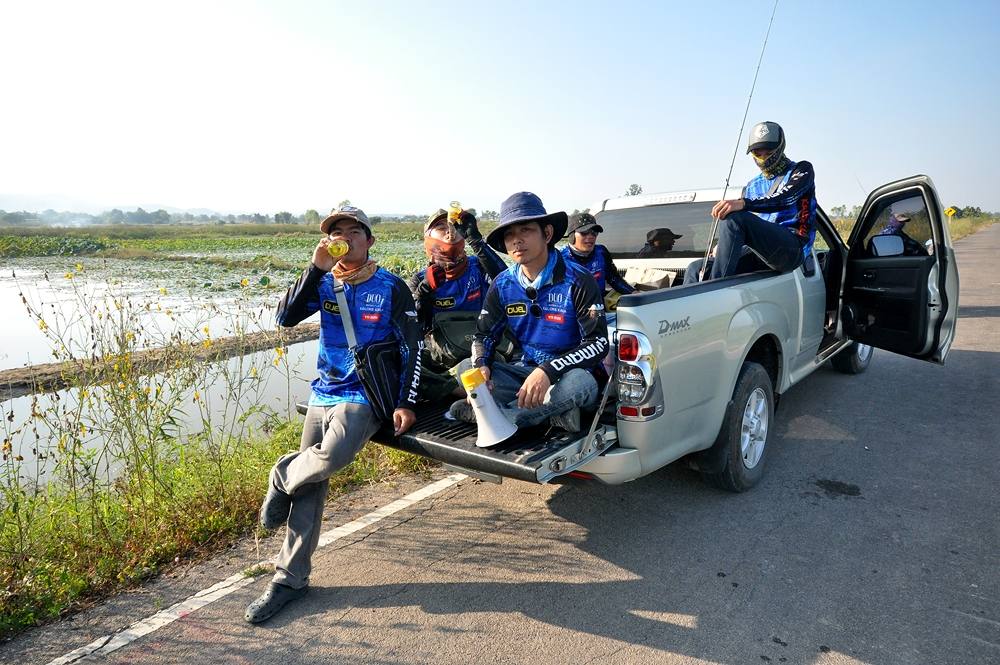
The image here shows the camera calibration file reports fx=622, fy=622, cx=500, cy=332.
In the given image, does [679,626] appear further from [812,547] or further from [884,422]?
[884,422]

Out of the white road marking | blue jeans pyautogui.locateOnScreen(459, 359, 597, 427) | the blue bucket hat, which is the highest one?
the blue bucket hat

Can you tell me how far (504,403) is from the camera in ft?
10.8

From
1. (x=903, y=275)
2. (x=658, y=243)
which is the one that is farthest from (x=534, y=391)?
(x=903, y=275)

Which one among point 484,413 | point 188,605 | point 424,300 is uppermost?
point 424,300

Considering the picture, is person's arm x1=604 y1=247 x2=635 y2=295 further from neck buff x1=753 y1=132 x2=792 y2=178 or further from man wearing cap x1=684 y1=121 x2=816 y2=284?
neck buff x1=753 y1=132 x2=792 y2=178

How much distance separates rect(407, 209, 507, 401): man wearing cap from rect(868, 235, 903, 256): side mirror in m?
3.13

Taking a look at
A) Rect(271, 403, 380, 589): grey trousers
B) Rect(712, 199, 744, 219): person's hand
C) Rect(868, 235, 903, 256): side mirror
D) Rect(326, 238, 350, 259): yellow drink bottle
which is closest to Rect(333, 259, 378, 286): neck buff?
Rect(326, 238, 350, 259): yellow drink bottle

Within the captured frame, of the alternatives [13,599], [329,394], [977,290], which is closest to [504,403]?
[329,394]

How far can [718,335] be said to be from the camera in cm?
341

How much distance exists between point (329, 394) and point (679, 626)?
194cm

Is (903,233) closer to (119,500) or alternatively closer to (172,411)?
(119,500)

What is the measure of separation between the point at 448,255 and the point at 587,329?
1288 mm

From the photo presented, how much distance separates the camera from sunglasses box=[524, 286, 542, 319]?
3293 millimetres

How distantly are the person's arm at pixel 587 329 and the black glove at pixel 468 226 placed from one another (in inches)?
43.8
